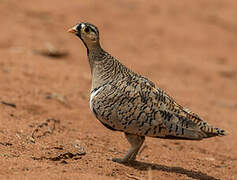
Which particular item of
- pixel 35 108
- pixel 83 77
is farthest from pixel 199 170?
pixel 83 77

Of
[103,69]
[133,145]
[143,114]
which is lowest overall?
[133,145]

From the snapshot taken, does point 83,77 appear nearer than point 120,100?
No

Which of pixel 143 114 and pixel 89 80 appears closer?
pixel 143 114

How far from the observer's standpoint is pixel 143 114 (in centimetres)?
581

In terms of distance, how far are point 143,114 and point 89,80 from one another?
19.5ft

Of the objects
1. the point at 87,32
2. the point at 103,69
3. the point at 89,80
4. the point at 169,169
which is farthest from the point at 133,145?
the point at 89,80

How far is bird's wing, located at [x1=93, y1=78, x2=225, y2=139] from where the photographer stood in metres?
5.81

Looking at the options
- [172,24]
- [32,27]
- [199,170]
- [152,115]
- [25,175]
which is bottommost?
[25,175]

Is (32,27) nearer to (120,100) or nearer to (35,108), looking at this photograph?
(35,108)

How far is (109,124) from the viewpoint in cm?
598

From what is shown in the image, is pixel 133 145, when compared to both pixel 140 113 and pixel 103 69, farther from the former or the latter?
pixel 103 69

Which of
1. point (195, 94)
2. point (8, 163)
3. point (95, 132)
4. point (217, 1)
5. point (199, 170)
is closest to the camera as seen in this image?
point (8, 163)

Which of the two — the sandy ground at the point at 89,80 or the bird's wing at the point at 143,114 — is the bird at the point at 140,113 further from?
Answer: the sandy ground at the point at 89,80

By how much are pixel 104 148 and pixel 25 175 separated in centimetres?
247
